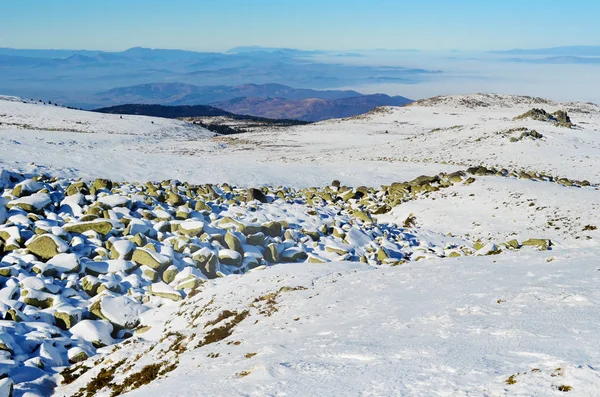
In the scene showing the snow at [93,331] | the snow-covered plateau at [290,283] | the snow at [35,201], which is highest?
the snow at [35,201]

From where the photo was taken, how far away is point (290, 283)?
12.5 meters

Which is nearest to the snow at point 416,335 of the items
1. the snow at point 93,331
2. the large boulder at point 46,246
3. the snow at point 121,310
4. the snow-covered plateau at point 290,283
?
the snow-covered plateau at point 290,283

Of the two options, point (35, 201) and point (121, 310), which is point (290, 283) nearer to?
point (121, 310)

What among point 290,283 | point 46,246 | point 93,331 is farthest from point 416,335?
point 46,246

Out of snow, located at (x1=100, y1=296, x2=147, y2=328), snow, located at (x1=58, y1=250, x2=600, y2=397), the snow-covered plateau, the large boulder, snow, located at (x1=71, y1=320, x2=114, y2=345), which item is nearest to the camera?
snow, located at (x1=58, y1=250, x2=600, y2=397)

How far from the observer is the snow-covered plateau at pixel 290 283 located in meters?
6.44

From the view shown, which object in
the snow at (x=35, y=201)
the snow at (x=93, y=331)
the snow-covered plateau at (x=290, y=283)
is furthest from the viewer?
the snow at (x=35, y=201)

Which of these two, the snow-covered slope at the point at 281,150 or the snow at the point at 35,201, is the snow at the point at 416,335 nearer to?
the snow at the point at 35,201

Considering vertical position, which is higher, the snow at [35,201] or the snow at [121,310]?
the snow at [35,201]

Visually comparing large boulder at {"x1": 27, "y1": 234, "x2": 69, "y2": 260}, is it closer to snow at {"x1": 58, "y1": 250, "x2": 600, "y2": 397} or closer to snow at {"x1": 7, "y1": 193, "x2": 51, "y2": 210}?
snow at {"x1": 7, "y1": 193, "x2": 51, "y2": 210}

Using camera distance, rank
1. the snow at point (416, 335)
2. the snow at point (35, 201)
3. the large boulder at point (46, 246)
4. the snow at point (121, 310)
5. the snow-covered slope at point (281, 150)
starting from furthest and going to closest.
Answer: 1. the snow-covered slope at point (281, 150)
2. the snow at point (35, 201)
3. the large boulder at point (46, 246)
4. the snow at point (121, 310)
5. the snow at point (416, 335)

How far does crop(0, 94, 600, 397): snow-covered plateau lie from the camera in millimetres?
6438

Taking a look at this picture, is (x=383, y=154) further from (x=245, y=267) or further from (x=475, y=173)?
(x=245, y=267)

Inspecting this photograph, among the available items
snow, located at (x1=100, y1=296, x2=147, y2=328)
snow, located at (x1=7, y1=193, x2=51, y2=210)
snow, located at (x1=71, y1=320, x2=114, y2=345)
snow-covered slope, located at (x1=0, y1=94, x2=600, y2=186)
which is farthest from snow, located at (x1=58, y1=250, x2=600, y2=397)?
snow-covered slope, located at (x1=0, y1=94, x2=600, y2=186)
